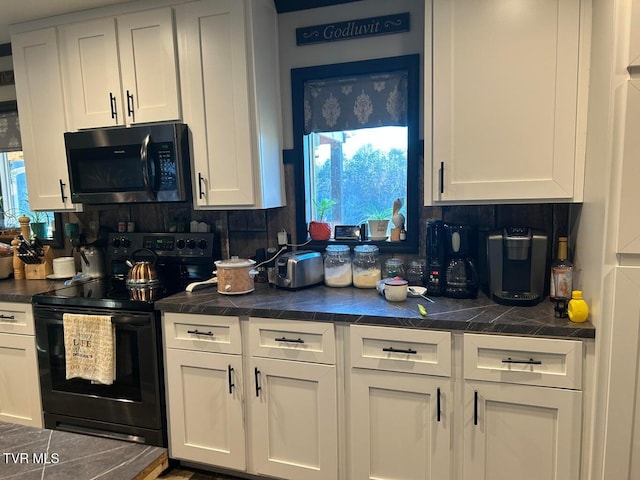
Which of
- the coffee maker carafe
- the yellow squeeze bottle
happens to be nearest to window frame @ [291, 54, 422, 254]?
the coffee maker carafe

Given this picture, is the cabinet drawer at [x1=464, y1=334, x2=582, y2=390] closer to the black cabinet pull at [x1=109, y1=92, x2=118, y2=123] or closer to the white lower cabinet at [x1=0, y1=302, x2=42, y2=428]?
the black cabinet pull at [x1=109, y1=92, x2=118, y2=123]

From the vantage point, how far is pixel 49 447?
3.21 feet

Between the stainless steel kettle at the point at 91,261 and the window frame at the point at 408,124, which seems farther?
the stainless steel kettle at the point at 91,261

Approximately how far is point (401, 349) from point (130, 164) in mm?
1775

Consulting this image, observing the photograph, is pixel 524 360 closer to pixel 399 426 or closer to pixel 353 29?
pixel 399 426

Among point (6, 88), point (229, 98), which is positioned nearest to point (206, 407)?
point (229, 98)

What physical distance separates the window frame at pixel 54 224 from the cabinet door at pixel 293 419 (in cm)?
197

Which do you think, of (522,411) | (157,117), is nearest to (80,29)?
(157,117)

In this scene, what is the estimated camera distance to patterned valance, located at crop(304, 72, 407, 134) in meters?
2.38

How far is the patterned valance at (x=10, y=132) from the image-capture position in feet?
10.3

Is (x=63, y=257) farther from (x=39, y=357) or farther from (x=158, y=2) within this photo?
(x=158, y=2)

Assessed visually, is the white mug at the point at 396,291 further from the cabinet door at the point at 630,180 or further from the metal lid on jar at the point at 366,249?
the cabinet door at the point at 630,180

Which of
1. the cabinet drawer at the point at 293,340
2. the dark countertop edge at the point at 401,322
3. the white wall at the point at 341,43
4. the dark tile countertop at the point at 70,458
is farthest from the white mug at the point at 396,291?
the dark tile countertop at the point at 70,458

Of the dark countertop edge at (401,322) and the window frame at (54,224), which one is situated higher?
the window frame at (54,224)
